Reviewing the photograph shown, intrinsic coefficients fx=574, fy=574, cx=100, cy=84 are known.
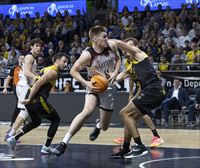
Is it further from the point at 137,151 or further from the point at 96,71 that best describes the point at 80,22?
the point at 137,151

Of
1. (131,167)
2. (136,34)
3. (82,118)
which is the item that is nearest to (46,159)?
(82,118)

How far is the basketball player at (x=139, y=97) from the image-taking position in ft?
27.3

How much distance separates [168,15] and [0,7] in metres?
9.56

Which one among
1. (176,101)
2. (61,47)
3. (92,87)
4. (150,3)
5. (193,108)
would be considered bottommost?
(193,108)

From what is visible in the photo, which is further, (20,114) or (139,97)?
(20,114)

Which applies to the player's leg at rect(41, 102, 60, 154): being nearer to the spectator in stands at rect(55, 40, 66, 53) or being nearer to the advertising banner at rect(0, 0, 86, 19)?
the spectator in stands at rect(55, 40, 66, 53)

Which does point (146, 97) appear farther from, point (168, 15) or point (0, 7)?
point (0, 7)

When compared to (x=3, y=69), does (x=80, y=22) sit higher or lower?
higher

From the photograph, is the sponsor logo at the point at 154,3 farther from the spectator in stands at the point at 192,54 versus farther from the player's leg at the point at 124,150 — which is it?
the player's leg at the point at 124,150

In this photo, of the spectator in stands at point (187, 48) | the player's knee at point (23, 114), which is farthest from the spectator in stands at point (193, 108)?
the player's knee at point (23, 114)

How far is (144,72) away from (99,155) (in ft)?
4.93

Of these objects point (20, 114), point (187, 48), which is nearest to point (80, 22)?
point (187, 48)

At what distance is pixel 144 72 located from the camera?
8461 mm

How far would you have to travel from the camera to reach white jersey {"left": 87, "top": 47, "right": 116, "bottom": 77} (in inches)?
340
